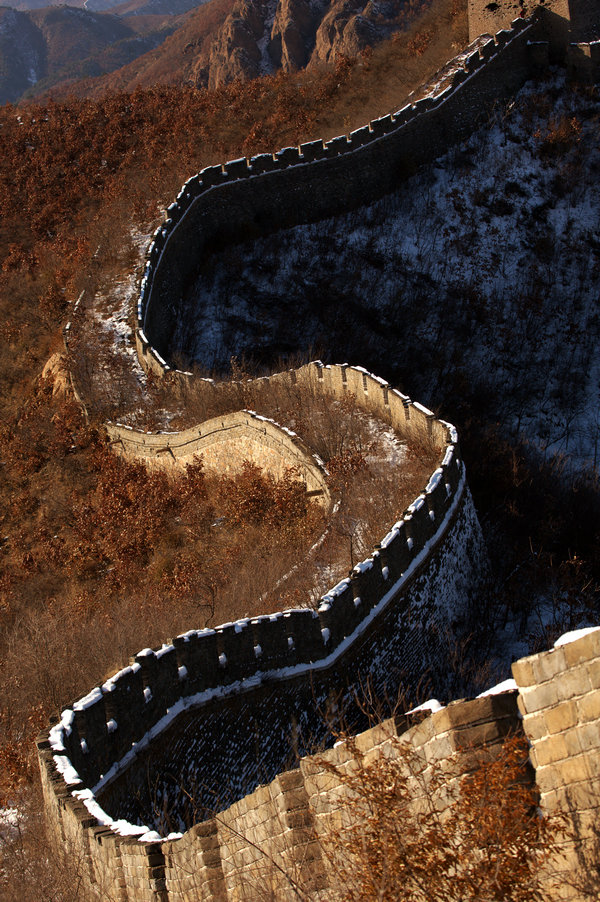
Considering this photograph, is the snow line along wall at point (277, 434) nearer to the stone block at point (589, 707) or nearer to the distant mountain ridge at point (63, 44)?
the stone block at point (589, 707)

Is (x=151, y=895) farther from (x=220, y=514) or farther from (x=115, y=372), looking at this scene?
(x=115, y=372)

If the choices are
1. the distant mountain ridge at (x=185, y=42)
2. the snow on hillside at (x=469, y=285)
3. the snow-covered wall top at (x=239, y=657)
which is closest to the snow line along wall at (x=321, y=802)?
the snow-covered wall top at (x=239, y=657)

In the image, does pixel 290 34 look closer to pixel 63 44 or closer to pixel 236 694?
pixel 236 694

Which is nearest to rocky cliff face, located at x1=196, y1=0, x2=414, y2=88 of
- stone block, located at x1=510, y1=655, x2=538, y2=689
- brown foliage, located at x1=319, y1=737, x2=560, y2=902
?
brown foliage, located at x1=319, y1=737, x2=560, y2=902

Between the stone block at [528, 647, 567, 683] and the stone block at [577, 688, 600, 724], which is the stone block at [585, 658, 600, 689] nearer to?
the stone block at [577, 688, 600, 724]

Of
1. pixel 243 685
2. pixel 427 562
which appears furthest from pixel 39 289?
pixel 243 685
